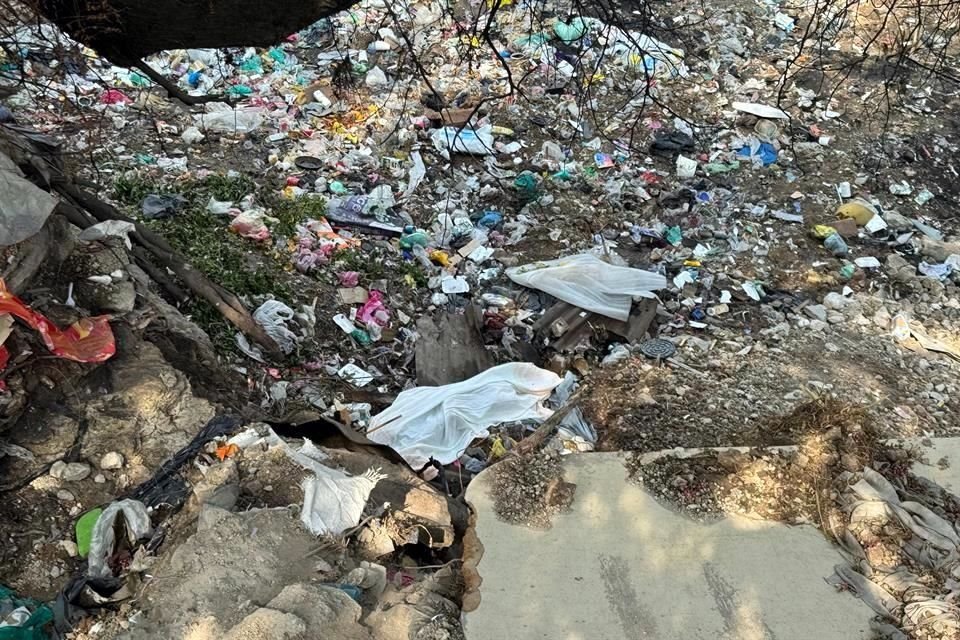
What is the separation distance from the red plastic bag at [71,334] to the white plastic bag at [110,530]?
2.10ft

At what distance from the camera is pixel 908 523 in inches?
105

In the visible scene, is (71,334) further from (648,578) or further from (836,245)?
(836,245)

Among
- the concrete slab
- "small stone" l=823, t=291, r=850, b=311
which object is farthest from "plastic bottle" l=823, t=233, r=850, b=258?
the concrete slab

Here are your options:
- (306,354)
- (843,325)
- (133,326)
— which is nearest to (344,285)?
(306,354)

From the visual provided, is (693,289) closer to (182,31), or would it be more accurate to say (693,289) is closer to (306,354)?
(306,354)

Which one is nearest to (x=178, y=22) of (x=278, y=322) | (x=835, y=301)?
(x=278, y=322)

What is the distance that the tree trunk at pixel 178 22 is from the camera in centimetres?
208

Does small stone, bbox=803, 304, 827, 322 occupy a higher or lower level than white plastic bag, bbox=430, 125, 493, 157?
lower

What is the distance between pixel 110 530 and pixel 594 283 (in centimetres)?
309

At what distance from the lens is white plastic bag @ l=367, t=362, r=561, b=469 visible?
3.57m

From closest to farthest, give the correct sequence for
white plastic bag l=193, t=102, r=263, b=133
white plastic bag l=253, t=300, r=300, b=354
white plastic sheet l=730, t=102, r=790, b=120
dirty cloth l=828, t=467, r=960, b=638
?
dirty cloth l=828, t=467, r=960, b=638, white plastic bag l=253, t=300, r=300, b=354, white plastic bag l=193, t=102, r=263, b=133, white plastic sheet l=730, t=102, r=790, b=120

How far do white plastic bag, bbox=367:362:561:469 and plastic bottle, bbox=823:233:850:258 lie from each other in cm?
269

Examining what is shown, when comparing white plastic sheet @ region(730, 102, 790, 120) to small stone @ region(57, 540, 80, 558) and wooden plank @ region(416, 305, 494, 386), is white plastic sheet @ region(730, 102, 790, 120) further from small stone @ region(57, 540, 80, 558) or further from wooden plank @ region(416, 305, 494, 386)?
small stone @ region(57, 540, 80, 558)

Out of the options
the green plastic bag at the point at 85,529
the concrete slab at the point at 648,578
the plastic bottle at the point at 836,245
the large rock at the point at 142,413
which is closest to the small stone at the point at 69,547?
the green plastic bag at the point at 85,529
